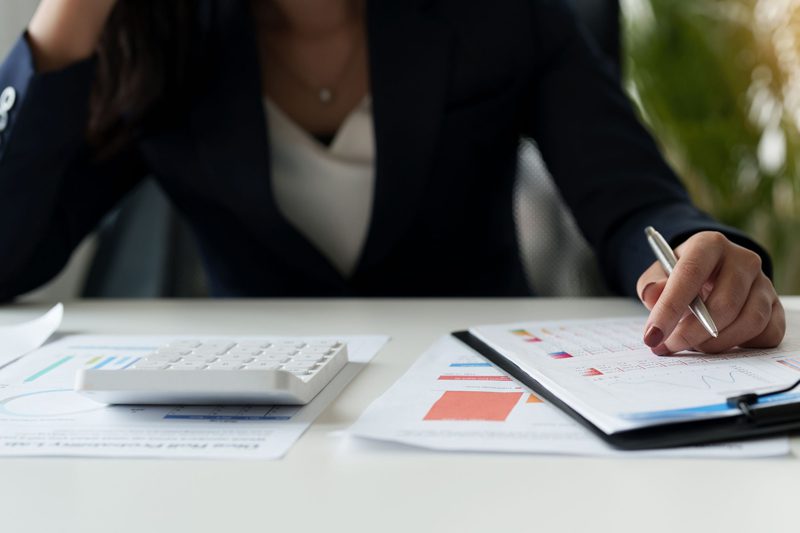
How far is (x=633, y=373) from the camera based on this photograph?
1.60 feet

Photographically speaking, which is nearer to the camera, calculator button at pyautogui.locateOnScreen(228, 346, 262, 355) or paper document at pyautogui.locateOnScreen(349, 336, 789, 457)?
paper document at pyautogui.locateOnScreen(349, 336, 789, 457)

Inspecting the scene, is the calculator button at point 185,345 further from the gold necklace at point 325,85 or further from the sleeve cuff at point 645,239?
the gold necklace at point 325,85

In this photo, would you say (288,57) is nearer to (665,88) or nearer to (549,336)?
(549,336)

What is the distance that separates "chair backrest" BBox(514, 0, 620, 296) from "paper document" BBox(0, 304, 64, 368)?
2.34 ft

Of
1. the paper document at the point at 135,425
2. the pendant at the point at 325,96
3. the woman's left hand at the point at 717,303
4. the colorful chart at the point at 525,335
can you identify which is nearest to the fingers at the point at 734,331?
the woman's left hand at the point at 717,303

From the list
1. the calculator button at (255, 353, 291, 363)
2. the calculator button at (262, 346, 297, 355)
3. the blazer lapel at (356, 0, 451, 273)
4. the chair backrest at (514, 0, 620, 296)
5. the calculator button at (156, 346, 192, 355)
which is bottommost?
the chair backrest at (514, 0, 620, 296)

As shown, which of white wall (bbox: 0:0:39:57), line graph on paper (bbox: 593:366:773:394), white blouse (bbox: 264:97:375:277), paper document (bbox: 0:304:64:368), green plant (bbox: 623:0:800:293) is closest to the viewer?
line graph on paper (bbox: 593:366:773:394)

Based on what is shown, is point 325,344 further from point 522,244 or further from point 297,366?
point 522,244

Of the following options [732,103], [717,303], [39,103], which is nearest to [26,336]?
[39,103]

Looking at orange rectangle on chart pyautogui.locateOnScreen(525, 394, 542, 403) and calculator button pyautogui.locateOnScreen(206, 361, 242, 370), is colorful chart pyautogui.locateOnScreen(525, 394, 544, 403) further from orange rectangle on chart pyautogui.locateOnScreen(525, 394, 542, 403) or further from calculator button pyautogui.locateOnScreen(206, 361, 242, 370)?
calculator button pyautogui.locateOnScreen(206, 361, 242, 370)

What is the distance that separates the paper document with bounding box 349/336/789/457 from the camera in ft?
1.32

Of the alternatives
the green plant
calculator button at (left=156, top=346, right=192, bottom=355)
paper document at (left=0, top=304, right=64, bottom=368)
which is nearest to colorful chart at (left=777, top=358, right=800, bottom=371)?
calculator button at (left=156, top=346, right=192, bottom=355)

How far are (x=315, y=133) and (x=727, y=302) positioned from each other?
0.66 m

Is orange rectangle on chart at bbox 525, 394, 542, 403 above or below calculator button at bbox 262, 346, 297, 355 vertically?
below
